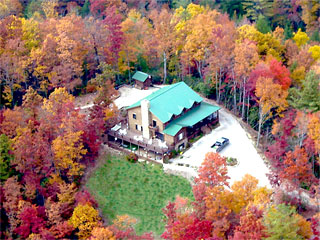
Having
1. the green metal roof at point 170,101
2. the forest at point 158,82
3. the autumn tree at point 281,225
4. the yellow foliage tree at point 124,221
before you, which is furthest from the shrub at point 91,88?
the autumn tree at point 281,225

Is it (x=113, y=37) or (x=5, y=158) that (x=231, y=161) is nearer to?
(x=5, y=158)

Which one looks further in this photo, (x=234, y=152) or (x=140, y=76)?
(x=140, y=76)

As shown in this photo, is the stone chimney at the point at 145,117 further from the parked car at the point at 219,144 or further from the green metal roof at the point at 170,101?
the parked car at the point at 219,144

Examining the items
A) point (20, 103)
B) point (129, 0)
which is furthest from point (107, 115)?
point (129, 0)

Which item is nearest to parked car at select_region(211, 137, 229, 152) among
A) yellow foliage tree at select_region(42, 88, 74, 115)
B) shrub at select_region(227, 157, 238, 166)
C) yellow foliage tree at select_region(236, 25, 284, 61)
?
shrub at select_region(227, 157, 238, 166)

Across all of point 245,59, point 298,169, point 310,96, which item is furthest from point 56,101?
point 310,96

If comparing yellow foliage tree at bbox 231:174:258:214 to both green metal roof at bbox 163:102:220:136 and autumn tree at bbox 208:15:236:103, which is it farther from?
autumn tree at bbox 208:15:236:103

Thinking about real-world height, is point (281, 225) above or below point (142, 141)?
above
